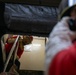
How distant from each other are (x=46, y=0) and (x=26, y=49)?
6.61 ft

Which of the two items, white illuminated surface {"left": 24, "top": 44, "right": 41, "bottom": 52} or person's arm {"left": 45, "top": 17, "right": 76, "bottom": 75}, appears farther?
white illuminated surface {"left": 24, "top": 44, "right": 41, "bottom": 52}

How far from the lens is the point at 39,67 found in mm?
3400

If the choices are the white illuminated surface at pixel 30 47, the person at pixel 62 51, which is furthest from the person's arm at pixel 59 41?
the white illuminated surface at pixel 30 47

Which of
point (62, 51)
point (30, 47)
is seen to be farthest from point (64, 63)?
point (30, 47)

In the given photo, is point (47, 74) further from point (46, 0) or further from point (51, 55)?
point (46, 0)

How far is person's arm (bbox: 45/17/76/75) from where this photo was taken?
1.37 ft

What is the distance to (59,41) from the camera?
0.43m

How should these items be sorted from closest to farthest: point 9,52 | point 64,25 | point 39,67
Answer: point 64,25
point 9,52
point 39,67

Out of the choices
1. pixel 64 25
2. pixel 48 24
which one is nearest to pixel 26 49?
pixel 48 24

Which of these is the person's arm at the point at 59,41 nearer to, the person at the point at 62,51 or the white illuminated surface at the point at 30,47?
the person at the point at 62,51

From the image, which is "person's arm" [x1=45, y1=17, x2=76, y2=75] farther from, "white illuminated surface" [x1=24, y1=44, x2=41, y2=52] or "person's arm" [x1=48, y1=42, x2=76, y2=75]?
"white illuminated surface" [x1=24, y1=44, x2=41, y2=52]

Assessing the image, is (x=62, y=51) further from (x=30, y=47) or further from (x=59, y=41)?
(x=30, y=47)

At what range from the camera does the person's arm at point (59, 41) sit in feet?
1.37

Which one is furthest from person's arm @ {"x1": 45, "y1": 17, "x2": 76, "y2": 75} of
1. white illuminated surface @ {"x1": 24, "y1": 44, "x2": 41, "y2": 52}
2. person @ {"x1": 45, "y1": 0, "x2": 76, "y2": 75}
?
white illuminated surface @ {"x1": 24, "y1": 44, "x2": 41, "y2": 52}
